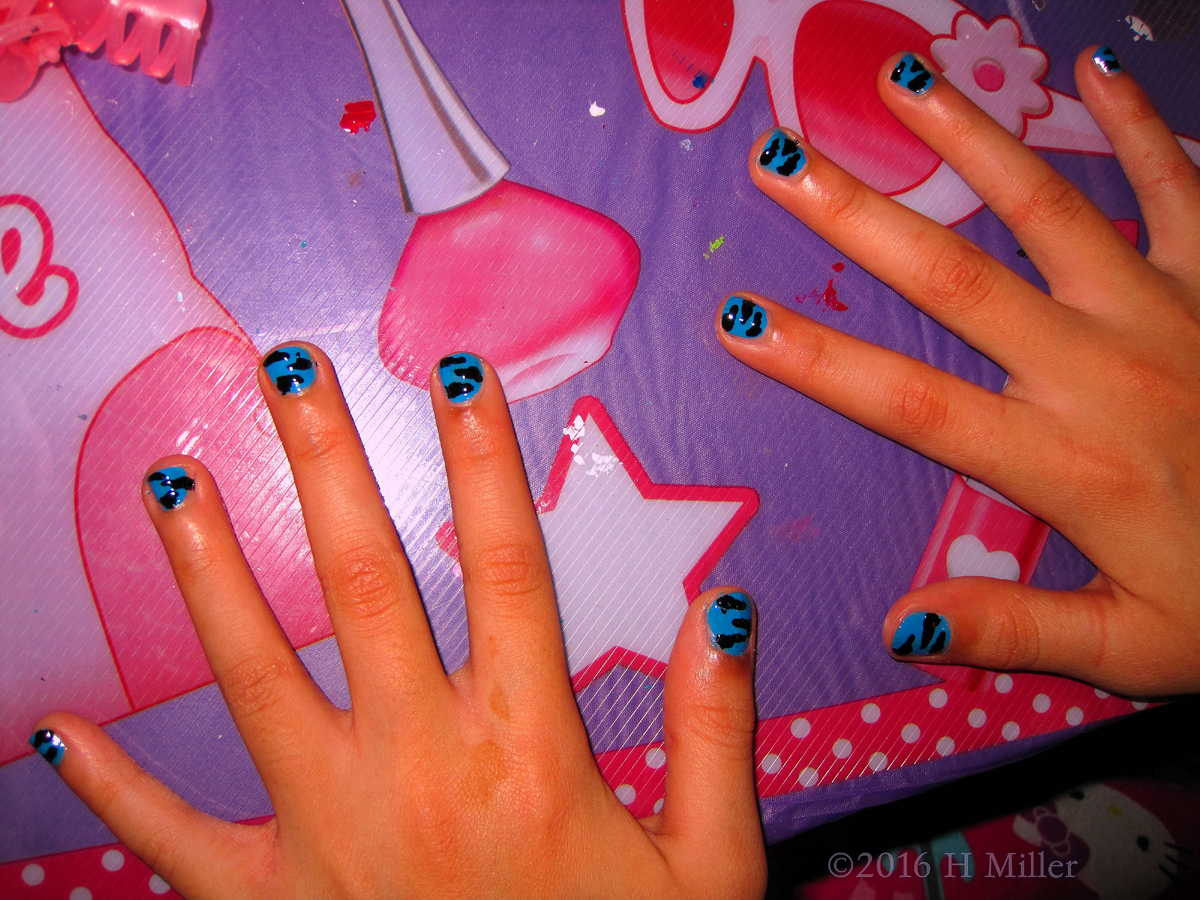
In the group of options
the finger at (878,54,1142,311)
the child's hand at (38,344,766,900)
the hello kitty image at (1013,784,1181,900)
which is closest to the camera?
the child's hand at (38,344,766,900)

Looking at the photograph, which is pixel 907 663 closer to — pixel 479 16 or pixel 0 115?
pixel 479 16

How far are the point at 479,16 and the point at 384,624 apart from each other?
0.54 metres

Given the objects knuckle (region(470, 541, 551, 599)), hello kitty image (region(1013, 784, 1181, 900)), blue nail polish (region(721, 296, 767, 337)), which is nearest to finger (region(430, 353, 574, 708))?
knuckle (region(470, 541, 551, 599))

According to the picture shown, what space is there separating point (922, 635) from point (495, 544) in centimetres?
39

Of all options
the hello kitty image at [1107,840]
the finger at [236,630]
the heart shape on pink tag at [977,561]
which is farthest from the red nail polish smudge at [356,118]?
the hello kitty image at [1107,840]

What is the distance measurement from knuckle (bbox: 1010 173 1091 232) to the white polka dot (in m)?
0.50

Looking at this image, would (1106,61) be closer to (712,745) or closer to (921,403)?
(921,403)

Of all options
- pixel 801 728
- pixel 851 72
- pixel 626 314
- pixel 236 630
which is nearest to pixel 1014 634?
pixel 801 728

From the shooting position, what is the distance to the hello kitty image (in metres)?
0.98

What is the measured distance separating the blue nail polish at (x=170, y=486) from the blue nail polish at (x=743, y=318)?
1.53ft

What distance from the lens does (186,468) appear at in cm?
55

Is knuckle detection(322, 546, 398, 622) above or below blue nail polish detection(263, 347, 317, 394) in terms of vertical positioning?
below

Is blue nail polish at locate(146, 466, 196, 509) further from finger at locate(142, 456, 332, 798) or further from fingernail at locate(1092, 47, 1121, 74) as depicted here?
fingernail at locate(1092, 47, 1121, 74)

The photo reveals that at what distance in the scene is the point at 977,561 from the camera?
647 mm
